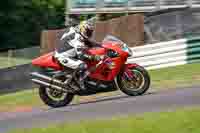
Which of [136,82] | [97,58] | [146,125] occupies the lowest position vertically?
[136,82]

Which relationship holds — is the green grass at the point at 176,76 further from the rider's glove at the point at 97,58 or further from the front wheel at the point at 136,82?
the rider's glove at the point at 97,58

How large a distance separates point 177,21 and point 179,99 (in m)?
10.1

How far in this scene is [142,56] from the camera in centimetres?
2167

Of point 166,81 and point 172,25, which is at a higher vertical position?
point 172,25

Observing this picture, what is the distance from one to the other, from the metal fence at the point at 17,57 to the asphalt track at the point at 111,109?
12.4 metres

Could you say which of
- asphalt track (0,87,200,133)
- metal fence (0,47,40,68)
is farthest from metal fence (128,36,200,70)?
asphalt track (0,87,200,133)

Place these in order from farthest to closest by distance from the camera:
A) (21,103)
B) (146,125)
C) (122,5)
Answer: (122,5) → (21,103) → (146,125)

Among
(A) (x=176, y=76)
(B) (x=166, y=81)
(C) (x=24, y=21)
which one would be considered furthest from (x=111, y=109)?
(C) (x=24, y=21)

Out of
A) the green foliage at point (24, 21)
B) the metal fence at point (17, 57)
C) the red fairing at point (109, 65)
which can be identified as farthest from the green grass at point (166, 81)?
the green foliage at point (24, 21)

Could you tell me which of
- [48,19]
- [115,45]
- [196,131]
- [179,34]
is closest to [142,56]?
[179,34]

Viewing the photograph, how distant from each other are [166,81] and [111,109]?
5890 mm

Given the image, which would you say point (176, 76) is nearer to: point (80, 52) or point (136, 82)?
point (136, 82)

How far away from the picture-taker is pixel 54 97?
1380cm

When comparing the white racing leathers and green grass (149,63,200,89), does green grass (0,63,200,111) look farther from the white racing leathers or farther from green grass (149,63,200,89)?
the white racing leathers
